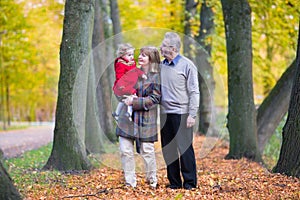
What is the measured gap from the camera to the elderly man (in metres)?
6.32

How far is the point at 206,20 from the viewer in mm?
17922

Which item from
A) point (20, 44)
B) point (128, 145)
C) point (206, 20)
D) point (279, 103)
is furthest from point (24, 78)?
point (128, 145)

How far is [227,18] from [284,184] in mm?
4840

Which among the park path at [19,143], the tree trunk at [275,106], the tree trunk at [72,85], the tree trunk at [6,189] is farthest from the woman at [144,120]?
the park path at [19,143]

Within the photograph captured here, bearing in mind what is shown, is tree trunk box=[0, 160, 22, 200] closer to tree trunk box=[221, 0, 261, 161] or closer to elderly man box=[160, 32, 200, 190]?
elderly man box=[160, 32, 200, 190]

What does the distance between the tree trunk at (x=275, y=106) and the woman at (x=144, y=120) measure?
18.6ft

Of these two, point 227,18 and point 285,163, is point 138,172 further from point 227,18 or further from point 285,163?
point 227,18

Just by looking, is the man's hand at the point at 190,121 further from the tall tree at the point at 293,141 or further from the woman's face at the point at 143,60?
the tall tree at the point at 293,141

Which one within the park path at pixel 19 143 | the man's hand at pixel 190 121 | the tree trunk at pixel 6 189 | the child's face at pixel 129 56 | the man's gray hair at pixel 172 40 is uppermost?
the man's gray hair at pixel 172 40

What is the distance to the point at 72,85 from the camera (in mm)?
8234

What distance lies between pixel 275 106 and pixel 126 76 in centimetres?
620

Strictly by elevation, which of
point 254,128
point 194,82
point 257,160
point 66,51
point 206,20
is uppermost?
point 206,20

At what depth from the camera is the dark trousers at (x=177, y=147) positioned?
6.44 m

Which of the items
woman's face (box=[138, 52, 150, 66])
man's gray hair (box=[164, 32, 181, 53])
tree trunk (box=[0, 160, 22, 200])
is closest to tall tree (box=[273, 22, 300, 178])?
man's gray hair (box=[164, 32, 181, 53])
